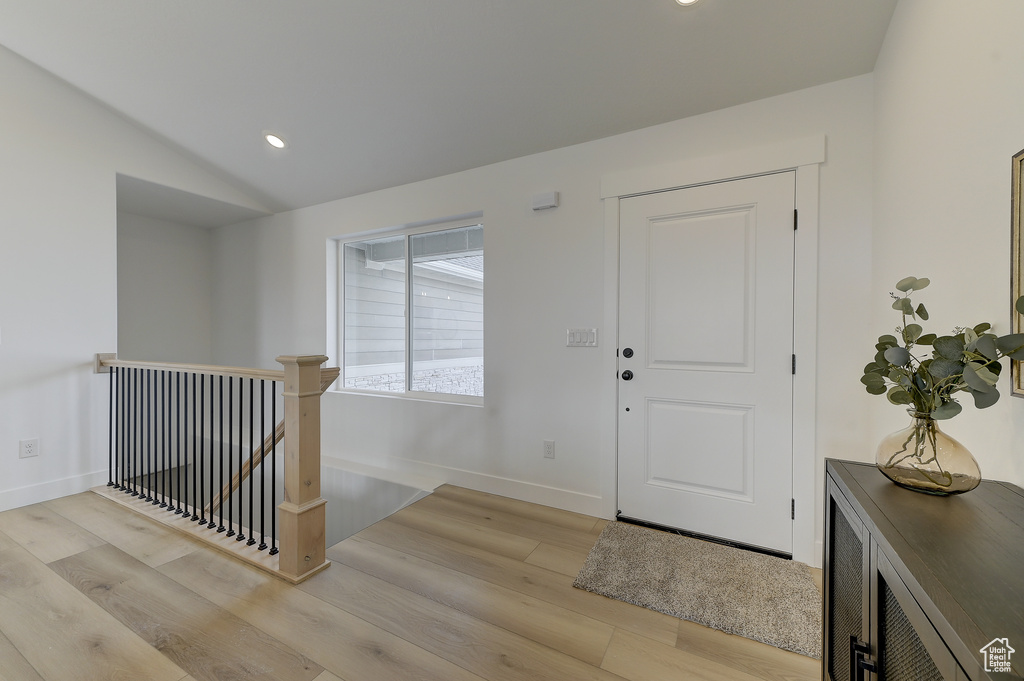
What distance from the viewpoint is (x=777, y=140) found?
211 centimetres

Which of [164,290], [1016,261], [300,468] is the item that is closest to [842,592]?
[1016,261]

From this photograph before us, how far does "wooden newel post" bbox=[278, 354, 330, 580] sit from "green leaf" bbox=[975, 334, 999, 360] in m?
2.08

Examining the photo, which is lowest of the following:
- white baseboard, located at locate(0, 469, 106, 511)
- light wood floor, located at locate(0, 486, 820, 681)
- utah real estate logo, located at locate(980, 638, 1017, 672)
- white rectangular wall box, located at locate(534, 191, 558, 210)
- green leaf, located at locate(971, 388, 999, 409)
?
light wood floor, located at locate(0, 486, 820, 681)

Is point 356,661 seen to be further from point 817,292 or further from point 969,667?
point 817,292

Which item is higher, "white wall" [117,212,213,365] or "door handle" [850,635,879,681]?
"white wall" [117,212,213,365]

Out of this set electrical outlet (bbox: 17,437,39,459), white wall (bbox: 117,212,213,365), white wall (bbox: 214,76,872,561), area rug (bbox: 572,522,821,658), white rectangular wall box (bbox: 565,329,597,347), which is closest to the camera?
area rug (bbox: 572,522,821,658)

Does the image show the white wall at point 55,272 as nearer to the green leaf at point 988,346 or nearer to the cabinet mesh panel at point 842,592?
the cabinet mesh panel at point 842,592

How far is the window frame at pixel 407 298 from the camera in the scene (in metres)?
3.19

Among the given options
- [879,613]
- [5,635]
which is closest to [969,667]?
[879,613]

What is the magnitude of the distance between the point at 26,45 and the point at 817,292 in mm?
4730

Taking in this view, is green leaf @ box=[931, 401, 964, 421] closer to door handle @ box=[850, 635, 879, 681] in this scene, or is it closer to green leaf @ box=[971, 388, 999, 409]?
green leaf @ box=[971, 388, 999, 409]

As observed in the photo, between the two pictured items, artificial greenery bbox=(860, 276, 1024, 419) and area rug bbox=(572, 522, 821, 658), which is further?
area rug bbox=(572, 522, 821, 658)

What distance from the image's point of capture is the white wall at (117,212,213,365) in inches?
157

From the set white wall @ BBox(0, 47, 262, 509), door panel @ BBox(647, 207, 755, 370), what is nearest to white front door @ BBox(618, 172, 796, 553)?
door panel @ BBox(647, 207, 755, 370)
